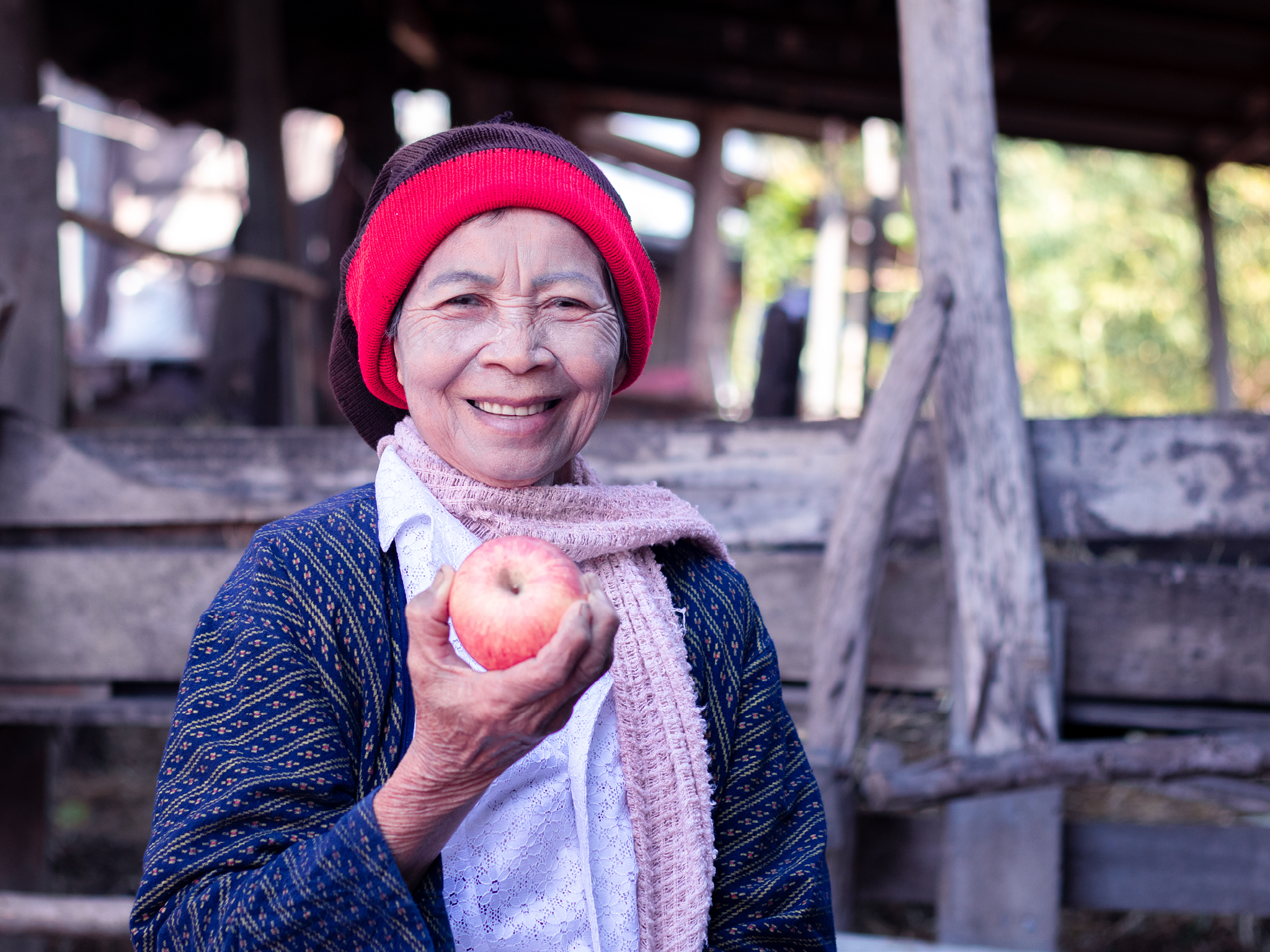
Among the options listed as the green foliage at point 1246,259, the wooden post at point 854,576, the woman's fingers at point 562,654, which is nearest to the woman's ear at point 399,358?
the woman's fingers at point 562,654

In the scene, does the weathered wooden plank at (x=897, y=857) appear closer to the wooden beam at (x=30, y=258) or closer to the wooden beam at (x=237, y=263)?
the wooden beam at (x=30, y=258)

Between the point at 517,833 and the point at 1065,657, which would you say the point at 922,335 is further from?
the point at 517,833

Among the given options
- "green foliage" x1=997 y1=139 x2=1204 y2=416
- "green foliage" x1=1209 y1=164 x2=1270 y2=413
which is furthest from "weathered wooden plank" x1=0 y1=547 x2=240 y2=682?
"green foliage" x1=1209 y1=164 x2=1270 y2=413

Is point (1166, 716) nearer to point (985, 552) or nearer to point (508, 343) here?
point (985, 552)

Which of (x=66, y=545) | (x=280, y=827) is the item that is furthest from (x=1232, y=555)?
(x=66, y=545)

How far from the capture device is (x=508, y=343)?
1.33 m

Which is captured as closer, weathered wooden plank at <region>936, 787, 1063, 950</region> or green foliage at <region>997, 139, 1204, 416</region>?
weathered wooden plank at <region>936, 787, 1063, 950</region>

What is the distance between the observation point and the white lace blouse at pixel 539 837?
49.0 inches

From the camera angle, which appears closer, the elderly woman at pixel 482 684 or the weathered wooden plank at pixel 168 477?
the elderly woman at pixel 482 684

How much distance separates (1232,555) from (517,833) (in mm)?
2835

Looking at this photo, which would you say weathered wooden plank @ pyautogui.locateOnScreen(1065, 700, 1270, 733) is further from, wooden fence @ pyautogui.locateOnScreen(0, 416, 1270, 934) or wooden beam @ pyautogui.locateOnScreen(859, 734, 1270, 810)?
wooden beam @ pyautogui.locateOnScreen(859, 734, 1270, 810)

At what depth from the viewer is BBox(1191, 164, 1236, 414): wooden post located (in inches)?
292

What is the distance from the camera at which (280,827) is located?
1116 mm

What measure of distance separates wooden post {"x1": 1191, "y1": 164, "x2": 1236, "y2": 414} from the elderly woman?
7.16 metres
